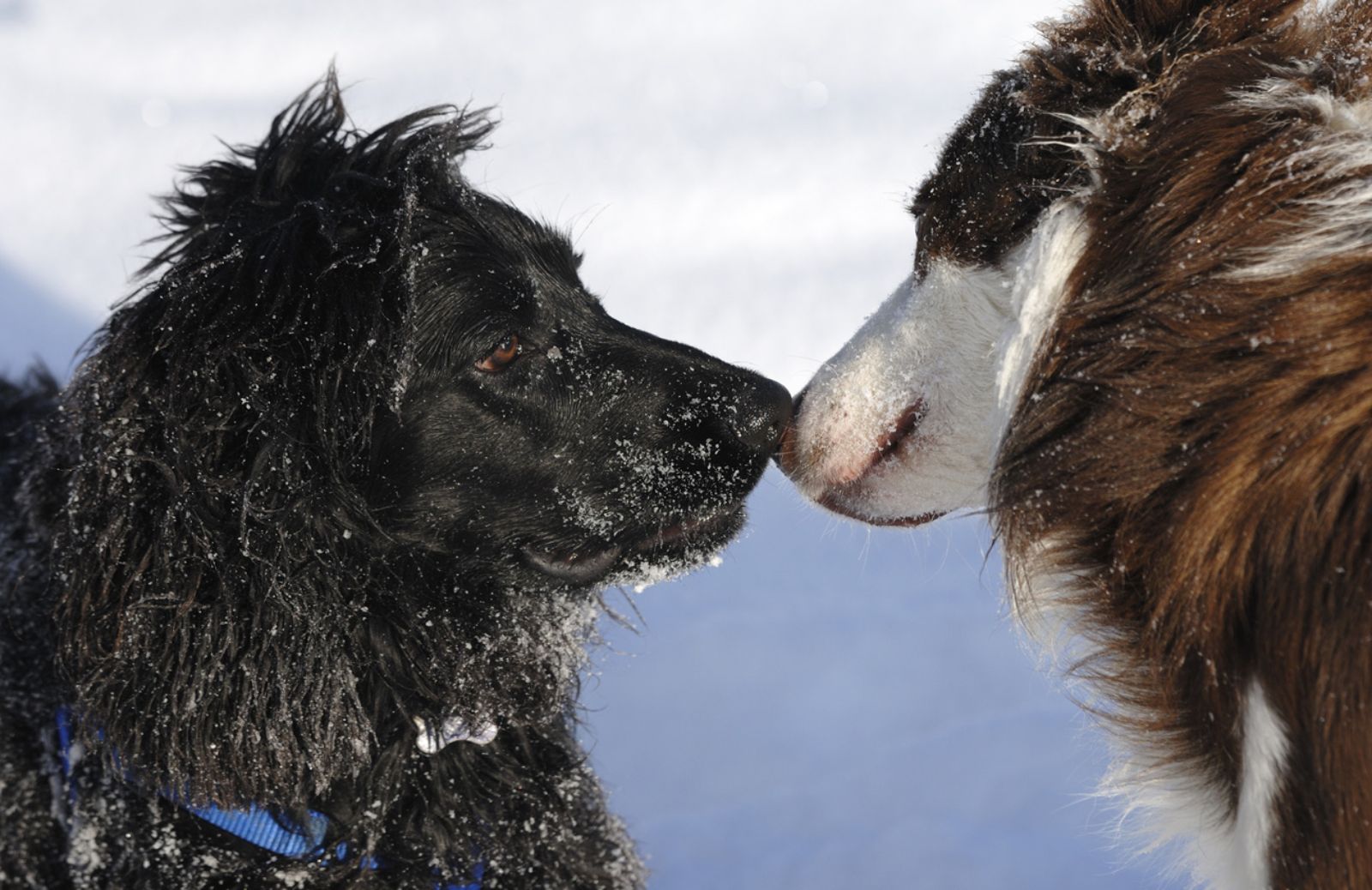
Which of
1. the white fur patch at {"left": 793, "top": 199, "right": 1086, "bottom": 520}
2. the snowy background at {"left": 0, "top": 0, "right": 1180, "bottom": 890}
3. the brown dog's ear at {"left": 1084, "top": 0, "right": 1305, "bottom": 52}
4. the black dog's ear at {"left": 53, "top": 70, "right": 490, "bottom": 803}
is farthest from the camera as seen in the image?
the snowy background at {"left": 0, "top": 0, "right": 1180, "bottom": 890}

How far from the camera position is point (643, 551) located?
2.57m

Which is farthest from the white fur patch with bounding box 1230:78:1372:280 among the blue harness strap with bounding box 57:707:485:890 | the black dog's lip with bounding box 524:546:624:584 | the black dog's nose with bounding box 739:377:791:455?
the blue harness strap with bounding box 57:707:485:890

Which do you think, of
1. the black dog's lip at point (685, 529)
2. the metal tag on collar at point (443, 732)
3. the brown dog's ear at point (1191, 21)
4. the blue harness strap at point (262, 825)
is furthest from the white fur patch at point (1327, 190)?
the blue harness strap at point (262, 825)

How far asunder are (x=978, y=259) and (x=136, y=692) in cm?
172

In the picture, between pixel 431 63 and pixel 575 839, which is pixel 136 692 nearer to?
pixel 575 839

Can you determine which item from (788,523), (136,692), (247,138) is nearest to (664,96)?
(247,138)

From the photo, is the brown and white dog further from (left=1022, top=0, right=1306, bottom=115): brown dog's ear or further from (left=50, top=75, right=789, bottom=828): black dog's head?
(left=50, top=75, right=789, bottom=828): black dog's head

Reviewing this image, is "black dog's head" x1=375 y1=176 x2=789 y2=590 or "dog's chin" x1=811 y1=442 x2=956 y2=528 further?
"black dog's head" x1=375 y1=176 x2=789 y2=590

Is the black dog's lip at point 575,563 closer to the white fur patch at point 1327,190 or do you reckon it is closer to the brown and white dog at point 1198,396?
the brown and white dog at point 1198,396

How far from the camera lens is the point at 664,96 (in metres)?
7.82

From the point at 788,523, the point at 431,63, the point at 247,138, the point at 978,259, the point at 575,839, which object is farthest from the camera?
the point at 431,63

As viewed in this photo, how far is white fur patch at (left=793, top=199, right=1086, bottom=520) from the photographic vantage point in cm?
192

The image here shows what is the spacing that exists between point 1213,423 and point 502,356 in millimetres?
1392

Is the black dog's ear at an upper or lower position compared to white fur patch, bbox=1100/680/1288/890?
upper
